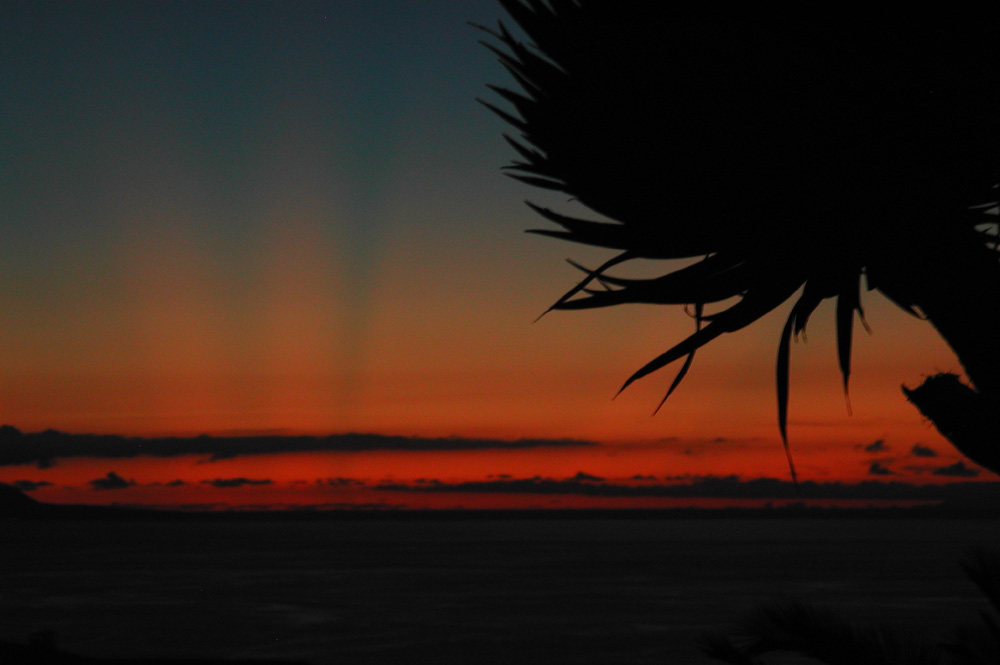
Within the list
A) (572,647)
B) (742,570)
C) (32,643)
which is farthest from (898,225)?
(742,570)

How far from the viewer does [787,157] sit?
152 inches

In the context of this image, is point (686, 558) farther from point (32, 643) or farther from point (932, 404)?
point (932, 404)

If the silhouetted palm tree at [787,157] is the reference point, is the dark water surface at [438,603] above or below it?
below

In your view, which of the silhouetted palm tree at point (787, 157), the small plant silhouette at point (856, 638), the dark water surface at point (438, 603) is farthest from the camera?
the dark water surface at point (438, 603)

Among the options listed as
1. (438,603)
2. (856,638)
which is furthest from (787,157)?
(438,603)

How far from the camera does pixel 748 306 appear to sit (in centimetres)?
385

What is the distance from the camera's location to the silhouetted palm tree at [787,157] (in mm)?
3477

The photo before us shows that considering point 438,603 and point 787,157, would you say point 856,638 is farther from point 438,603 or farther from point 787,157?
point 438,603

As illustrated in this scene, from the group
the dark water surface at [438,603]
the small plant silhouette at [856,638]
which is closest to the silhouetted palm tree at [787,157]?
the small plant silhouette at [856,638]

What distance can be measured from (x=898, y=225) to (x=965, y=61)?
0.57 meters

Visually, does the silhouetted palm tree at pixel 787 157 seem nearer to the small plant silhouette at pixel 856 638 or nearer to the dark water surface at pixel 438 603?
the small plant silhouette at pixel 856 638

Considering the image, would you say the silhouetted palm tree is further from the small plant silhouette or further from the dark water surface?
the dark water surface

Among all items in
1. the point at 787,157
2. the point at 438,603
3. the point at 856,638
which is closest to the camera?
the point at 787,157

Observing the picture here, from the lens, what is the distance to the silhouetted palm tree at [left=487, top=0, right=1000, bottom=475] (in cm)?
348
